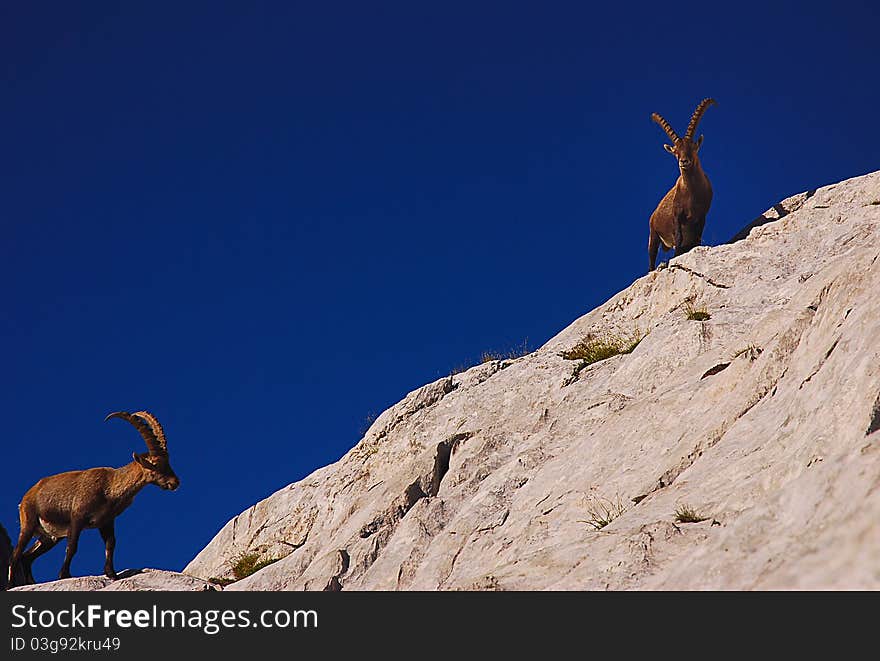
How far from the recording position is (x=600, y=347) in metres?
16.9

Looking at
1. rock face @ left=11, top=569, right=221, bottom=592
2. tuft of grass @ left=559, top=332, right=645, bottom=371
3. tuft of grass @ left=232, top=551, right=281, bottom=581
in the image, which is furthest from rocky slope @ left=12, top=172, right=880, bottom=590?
rock face @ left=11, top=569, right=221, bottom=592

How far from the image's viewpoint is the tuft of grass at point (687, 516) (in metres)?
8.58

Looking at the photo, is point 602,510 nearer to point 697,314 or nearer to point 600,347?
point 697,314

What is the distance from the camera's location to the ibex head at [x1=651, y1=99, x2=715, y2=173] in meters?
22.9

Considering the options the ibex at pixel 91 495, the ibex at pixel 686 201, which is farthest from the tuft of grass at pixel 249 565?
the ibex at pixel 686 201

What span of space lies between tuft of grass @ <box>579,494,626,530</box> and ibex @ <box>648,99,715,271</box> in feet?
43.5

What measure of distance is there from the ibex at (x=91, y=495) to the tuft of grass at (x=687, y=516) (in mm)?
11639

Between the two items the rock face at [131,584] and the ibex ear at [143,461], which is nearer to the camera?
the rock face at [131,584]

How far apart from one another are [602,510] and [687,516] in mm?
1977

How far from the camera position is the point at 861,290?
10422mm

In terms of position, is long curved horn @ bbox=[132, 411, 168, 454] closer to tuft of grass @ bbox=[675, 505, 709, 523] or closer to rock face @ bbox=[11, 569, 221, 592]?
rock face @ bbox=[11, 569, 221, 592]

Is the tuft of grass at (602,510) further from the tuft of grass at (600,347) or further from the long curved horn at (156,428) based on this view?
the long curved horn at (156,428)
